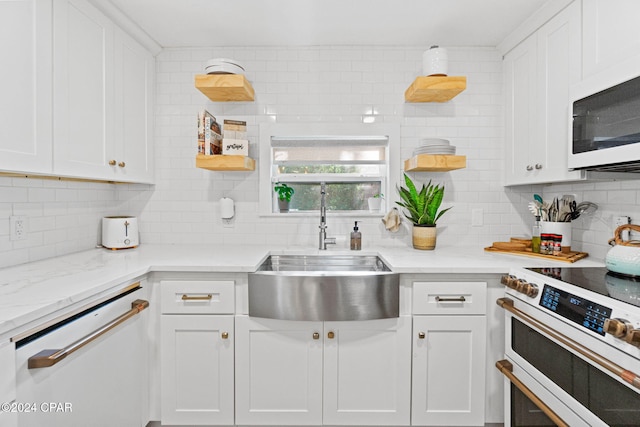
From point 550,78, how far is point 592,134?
56cm

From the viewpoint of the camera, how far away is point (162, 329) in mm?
1728

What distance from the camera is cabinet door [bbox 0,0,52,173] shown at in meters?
1.30

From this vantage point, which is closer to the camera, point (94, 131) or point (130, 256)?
point (94, 131)

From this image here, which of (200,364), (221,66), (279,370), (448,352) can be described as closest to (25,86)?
(221,66)

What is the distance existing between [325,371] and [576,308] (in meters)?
1.13

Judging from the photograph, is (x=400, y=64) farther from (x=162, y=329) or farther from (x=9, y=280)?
(x=9, y=280)

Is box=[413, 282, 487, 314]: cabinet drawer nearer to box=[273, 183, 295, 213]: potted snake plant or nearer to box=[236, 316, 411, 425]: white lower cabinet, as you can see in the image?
box=[236, 316, 411, 425]: white lower cabinet

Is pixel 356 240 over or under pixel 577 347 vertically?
over

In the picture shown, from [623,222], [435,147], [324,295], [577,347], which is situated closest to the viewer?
[577,347]

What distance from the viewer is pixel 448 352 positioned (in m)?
1.71

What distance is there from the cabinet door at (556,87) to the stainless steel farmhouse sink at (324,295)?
3.55ft

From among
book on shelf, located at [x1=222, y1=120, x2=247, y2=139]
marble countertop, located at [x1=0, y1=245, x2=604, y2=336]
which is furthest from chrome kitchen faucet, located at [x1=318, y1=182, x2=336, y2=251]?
book on shelf, located at [x1=222, y1=120, x2=247, y2=139]

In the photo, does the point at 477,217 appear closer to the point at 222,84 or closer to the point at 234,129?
the point at 234,129

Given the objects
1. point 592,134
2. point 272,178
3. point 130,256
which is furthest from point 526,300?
point 130,256
